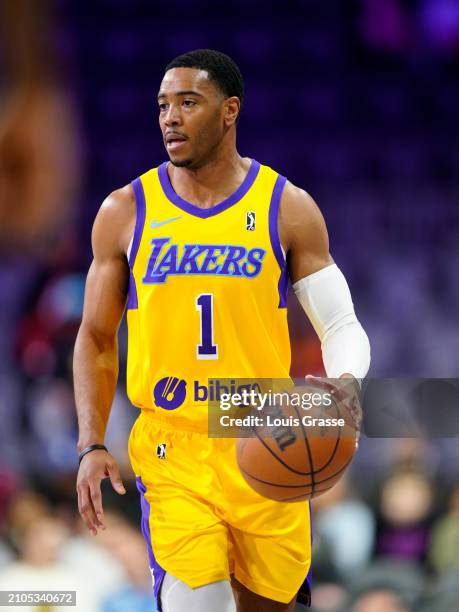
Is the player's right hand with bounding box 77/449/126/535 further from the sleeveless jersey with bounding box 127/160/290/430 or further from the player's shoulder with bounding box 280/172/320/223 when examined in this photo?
the player's shoulder with bounding box 280/172/320/223

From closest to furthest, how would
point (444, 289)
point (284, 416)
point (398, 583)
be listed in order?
point (284, 416) → point (398, 583) → point (444, 289)

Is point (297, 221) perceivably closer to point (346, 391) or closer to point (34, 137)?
point (346, 391)

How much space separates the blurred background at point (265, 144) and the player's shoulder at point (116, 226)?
11.9 feet

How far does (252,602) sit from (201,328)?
917mm

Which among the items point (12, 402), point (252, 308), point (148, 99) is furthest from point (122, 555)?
point (148, 99)

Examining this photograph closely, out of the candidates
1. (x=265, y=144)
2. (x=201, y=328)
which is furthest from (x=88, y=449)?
(x=265, y=144)

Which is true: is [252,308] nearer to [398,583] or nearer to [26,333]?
[398,583]

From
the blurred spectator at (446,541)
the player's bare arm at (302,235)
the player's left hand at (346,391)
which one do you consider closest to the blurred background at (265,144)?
the blurred spectator at (446,541)

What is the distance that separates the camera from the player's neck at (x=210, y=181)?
3801 millimetres

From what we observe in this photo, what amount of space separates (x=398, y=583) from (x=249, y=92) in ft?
20.0

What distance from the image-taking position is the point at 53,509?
17.5 feet

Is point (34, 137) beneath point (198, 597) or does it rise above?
above

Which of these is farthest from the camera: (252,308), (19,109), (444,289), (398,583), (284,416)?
(444,289)

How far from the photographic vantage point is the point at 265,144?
10109 mm
